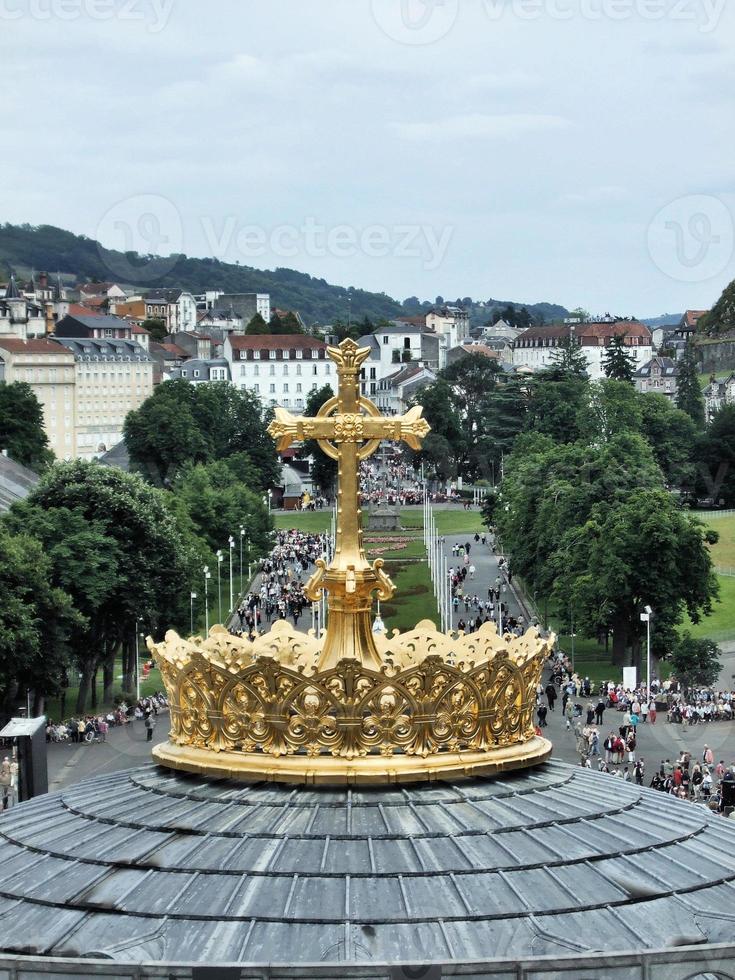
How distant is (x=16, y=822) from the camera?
16.8 metres

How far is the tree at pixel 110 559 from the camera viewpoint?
8862 centimetres

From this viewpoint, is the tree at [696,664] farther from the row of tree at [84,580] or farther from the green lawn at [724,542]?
the green lawn at [724,542]

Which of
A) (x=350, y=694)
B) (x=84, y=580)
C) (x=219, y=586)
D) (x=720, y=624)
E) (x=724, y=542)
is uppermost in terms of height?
(x=350, y=694)

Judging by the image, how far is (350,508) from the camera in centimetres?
1689

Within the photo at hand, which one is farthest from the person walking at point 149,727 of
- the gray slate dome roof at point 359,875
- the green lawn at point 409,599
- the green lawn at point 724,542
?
the green lawn at point 724,542

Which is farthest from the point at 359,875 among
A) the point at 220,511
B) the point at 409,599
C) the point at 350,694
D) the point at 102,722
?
the point at 220,511

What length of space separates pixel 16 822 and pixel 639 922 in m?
5.43

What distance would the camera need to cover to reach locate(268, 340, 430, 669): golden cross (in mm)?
16391

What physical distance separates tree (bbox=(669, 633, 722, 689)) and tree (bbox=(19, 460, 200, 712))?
2268 centimetres

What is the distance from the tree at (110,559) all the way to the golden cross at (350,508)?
68.6 meters

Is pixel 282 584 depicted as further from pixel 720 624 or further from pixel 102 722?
pixel 102 722

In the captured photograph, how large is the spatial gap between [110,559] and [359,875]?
76.9 m

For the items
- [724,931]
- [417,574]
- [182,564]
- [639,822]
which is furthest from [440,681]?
[417,574]

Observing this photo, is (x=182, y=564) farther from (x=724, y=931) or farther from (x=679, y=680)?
(x=724, y=931)
